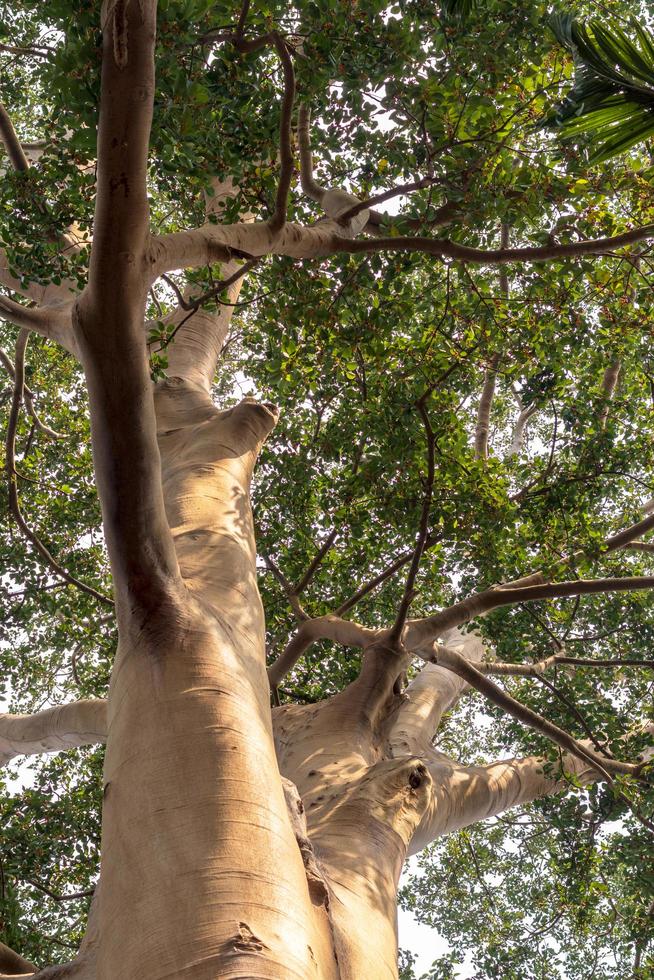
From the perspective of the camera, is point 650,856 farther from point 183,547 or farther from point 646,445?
point 183,547

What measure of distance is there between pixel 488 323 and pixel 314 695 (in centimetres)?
314

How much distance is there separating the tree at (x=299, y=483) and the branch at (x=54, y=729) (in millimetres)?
39

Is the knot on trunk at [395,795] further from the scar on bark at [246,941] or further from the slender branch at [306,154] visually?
the slender branch at [306,154]

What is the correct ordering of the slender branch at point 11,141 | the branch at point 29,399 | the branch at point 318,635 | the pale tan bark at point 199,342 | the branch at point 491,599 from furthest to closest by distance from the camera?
the branch at point 29,399 → the pale tan bark at point 199,342 → the branch at point 318,635 → the branch at point 491,599 → the slender branch at point 11,141

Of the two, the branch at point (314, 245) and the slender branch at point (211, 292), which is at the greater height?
the slender branch at point (211, 292)

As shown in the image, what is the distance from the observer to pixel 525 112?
13.3 ft

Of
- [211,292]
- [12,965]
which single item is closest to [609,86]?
[211,292]

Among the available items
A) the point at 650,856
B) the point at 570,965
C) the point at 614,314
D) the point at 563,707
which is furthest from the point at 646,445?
the point at 570,965

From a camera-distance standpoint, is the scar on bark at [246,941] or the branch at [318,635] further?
the branch at [318,635]

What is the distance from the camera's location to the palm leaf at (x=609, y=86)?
2.70 metres

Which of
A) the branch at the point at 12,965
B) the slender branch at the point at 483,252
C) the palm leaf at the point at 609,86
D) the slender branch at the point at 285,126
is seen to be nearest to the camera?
the branch at the point at 12,965

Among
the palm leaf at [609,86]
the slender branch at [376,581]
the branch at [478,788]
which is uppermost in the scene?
the palm leaf at [609,86]

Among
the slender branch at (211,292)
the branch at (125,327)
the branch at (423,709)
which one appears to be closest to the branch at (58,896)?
the branch at (423,709)

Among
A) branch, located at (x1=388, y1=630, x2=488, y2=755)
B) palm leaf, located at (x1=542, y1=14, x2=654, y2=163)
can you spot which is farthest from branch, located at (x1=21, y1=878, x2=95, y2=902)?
palm leaf, located at (x1=542, y1=14, x2=654, y2=163)
